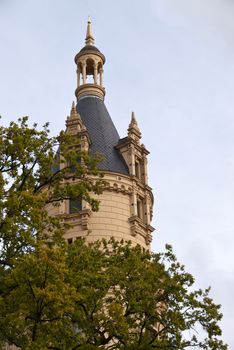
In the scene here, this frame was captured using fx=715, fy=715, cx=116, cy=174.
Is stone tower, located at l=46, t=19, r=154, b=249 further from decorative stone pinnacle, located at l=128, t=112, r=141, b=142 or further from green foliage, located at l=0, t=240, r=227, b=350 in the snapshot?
green foliage, located at l=0, t=240, r=227, b=350

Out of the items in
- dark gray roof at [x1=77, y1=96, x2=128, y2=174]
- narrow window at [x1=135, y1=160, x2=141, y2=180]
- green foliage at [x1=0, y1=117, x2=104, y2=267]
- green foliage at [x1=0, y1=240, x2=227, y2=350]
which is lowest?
green foliage at [x1=0, y1=240, x2=227, y2=350]

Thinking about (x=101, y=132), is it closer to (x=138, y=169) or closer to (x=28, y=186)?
(x=138, y=169)

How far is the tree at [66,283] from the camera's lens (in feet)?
79.2

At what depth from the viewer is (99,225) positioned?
4912cm

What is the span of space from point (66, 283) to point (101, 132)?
31152 millimetres

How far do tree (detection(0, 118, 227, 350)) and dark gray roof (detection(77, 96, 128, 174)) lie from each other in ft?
73.2

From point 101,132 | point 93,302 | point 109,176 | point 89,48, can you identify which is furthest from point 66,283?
point 89,48

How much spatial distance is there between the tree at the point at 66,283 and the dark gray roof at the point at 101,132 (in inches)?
878

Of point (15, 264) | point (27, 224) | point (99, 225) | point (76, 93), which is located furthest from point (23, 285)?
point (76, 93)

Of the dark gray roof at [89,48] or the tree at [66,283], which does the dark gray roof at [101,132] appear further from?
the tree at [66,283]

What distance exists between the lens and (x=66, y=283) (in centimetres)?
2534

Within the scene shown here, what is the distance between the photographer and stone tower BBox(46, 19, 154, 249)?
4938cm

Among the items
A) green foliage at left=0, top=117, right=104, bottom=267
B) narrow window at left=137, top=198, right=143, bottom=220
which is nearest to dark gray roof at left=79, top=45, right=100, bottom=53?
narrow window at left=137, top=198, right=143, bottom=220

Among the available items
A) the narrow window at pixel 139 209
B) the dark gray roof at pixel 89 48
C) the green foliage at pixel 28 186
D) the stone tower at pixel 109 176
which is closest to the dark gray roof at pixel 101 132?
the stone tower at pixel 109 176
